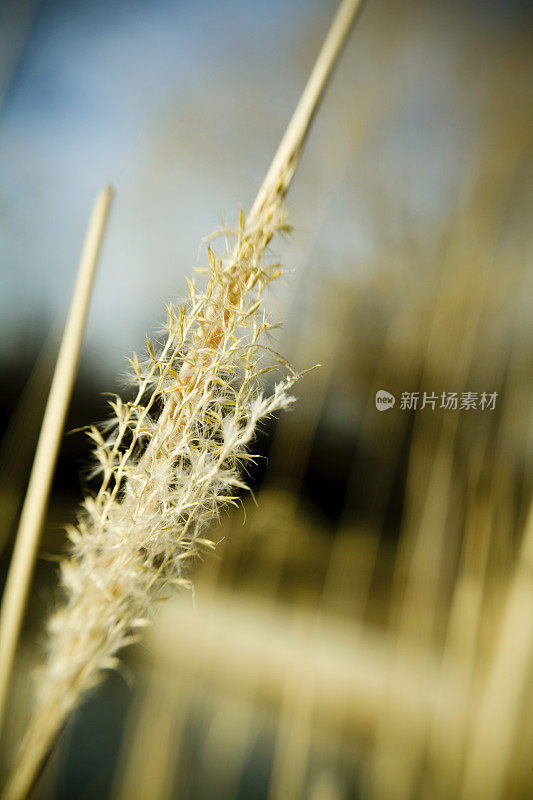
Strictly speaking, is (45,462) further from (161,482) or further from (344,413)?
(344,413)

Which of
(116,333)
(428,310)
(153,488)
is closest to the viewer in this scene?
(153,488)

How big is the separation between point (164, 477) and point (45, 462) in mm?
46

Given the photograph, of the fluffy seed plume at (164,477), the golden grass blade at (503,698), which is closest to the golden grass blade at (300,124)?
the fluffy seed plume at (164,477)

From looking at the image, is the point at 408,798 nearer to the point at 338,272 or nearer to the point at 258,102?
the point at 338,272

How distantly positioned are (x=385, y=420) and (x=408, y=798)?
41 centimetres

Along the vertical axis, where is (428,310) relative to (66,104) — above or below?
below

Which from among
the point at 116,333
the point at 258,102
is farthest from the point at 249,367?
the point at 258,102

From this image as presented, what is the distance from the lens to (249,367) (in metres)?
0.14

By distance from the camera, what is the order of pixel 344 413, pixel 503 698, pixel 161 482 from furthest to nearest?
pixel 344 413, pixel 503 698, pixel 161 482

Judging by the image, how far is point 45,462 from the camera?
0.50 ft

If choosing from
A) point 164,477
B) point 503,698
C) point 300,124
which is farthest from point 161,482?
point 503,698

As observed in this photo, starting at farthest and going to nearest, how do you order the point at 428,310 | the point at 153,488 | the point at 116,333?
the point at 428,310, the point at 116,333, the point at 153,488

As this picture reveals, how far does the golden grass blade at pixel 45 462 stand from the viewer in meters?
0.14

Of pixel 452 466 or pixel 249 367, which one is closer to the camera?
pixel 249 367
